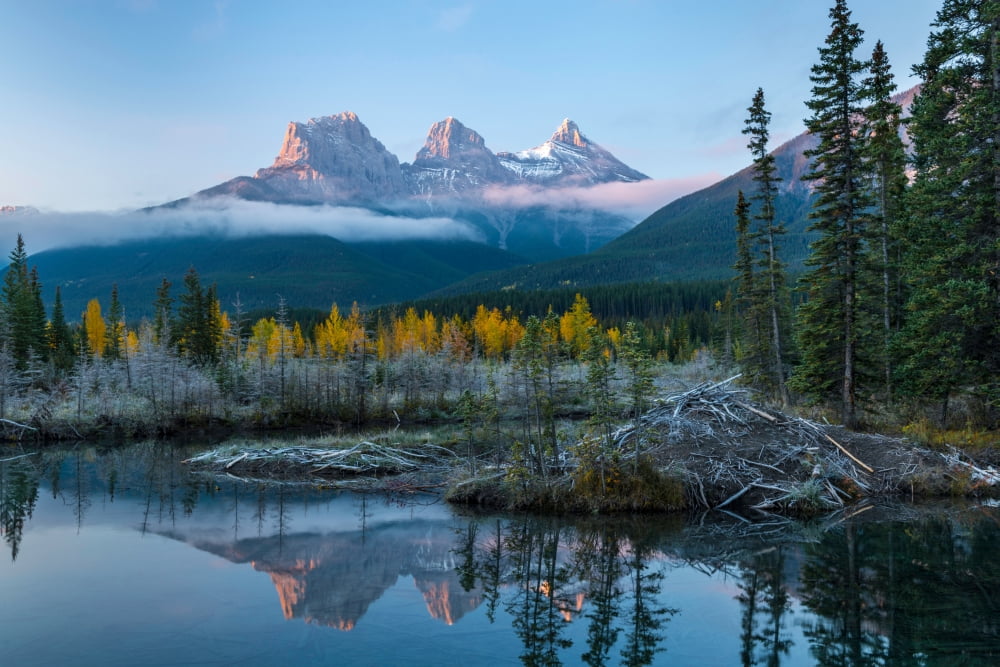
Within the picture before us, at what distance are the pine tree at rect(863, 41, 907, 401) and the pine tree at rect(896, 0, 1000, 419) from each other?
1892 millimetres

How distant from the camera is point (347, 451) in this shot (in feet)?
75.9

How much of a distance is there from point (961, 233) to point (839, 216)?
3475 millimetres

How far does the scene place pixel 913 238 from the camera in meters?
22.6

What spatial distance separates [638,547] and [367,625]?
6.11 meters

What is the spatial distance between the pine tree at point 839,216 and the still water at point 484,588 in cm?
734

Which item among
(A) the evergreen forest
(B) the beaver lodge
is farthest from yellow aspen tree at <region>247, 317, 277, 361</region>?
(B) the beaver lodge

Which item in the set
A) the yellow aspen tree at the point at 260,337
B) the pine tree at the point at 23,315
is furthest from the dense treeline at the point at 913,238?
the pine tree at the point at 23,315

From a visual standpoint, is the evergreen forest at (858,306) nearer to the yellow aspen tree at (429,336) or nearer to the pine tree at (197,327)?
the pine tree at (197,327)

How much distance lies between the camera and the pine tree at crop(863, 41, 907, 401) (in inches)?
922

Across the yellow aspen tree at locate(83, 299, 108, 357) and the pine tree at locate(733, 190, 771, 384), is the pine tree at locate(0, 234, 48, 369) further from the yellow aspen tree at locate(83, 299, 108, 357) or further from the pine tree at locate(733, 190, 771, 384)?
the pine tree at locate(733, 190, 771, 384)

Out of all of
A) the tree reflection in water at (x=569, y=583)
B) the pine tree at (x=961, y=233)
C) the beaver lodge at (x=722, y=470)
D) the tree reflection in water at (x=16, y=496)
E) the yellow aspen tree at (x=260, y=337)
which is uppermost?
the pine tree at (x=961, y=233)

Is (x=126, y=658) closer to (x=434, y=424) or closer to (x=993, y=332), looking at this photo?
(x=993, y=332)

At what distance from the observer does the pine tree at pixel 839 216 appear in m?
21.5

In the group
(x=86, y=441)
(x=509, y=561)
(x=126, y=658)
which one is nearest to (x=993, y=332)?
(x=509, y=561)
